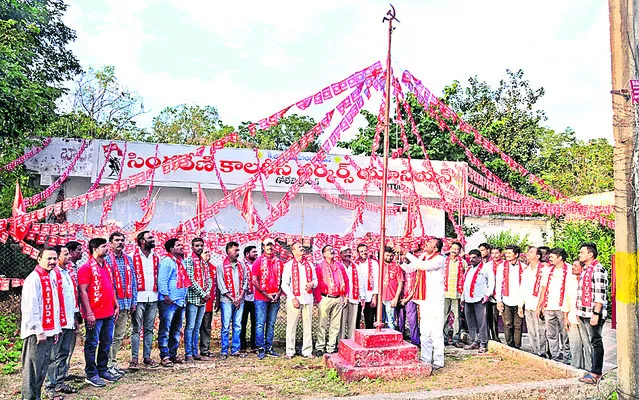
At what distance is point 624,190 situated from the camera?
4.80m

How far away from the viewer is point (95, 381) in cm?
608

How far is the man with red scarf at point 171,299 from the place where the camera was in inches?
277

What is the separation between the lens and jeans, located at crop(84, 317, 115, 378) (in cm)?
609

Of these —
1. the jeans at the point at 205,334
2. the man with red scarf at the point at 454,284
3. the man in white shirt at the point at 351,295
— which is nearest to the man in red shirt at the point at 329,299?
the man in white shirt at the point at 351,295

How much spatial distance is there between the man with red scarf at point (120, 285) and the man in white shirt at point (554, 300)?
5.77 metres

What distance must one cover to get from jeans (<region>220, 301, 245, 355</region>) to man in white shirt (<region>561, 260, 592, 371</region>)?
4.67 metres

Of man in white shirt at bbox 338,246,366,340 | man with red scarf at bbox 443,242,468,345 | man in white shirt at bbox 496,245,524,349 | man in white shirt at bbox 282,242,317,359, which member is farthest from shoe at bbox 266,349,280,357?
man in white shirt at bbox 496,245,524,349

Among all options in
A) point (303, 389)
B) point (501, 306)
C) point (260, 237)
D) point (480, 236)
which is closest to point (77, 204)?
point (260, 237)

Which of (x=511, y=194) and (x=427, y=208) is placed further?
(x=427, y=208)

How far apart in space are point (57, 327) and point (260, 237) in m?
4.74

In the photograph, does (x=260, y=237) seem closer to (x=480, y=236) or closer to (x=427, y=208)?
(x=427, y=208)

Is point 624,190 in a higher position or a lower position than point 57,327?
higher

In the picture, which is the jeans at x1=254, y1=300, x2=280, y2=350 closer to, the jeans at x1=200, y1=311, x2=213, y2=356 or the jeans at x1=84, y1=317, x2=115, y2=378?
the jeans at x1=200, y1=311, x2=213, y2=356

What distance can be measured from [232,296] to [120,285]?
184 centimetres
